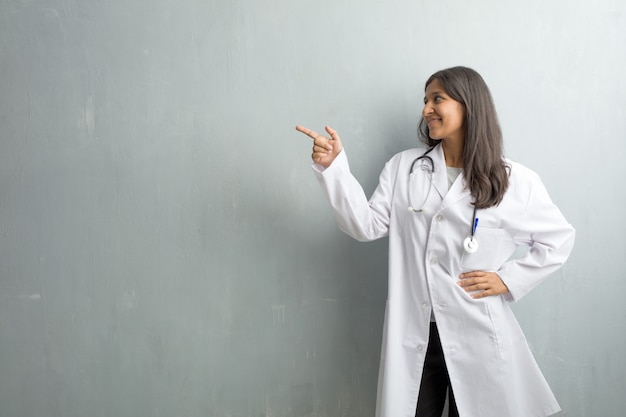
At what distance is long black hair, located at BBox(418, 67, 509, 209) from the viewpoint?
1504 millimetres

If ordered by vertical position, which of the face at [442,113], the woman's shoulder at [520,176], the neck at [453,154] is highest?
the face at [442,113]

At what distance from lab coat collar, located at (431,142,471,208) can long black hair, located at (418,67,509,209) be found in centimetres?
2

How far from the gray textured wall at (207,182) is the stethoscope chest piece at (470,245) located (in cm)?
43

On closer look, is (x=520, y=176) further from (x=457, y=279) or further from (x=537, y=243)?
(x=457, y=279)

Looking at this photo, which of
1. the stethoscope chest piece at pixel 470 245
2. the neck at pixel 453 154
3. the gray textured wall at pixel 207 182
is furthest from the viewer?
the gray textured wall at pixel 207 182

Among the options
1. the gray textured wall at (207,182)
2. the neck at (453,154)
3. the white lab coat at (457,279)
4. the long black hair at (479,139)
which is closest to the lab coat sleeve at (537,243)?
the white lab coat at (457,279)

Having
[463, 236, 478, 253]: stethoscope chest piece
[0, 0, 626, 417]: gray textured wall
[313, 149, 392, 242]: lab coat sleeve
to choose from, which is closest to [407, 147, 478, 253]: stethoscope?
[463, 236, 478, 253]: stethoscope chest piece

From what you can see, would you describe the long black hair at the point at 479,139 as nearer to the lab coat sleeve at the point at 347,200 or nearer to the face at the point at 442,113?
the face at the point at 442,113

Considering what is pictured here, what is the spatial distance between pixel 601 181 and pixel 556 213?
0.48 m

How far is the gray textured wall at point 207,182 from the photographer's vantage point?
1.74 meters

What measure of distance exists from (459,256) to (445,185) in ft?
0.71

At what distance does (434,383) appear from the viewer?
5.16 feet

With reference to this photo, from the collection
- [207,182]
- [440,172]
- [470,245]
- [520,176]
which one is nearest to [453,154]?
[440,172]

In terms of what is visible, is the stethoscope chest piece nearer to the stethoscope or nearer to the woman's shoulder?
the stethoscope
